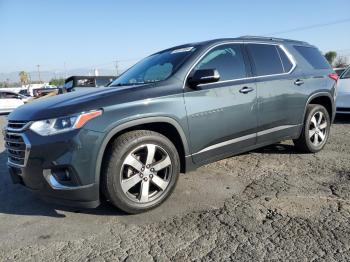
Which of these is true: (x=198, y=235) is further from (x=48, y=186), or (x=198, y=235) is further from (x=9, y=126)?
(x=9, y=126)

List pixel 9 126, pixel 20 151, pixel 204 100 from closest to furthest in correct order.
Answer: pixel 20 151
pixel 9 126
pixel 204 100

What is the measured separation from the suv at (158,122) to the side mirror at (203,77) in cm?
1

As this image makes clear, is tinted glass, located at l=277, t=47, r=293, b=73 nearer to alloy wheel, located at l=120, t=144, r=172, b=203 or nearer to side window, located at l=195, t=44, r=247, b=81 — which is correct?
side window, located at l=195, t=44, r=247, b=81

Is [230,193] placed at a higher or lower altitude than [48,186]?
lower

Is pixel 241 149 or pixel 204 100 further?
pixel 241 149

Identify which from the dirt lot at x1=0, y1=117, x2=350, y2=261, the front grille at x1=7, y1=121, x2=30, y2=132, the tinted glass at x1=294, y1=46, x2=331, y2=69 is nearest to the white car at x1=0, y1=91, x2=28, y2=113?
the dirt lot at x1=0, y1=117, x2=350, y2=261

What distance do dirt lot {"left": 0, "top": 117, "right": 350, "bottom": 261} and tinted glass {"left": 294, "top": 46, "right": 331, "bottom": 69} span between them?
68.5 inches

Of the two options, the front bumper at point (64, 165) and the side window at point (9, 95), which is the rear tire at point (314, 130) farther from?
the side window at point (9, 95)

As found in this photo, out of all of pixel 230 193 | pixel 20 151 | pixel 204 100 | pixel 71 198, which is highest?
pixel 204 100

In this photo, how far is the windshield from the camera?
13.8 ft

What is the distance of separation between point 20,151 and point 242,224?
7.28 feet

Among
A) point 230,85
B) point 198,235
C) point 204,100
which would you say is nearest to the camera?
point 198,235

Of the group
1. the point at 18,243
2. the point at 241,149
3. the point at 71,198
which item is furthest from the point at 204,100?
the point at 18,243

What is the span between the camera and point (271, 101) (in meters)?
4.71
